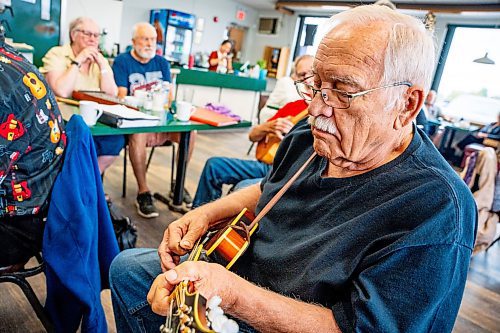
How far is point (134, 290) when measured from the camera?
3.69ft

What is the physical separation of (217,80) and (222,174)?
3.55 metres

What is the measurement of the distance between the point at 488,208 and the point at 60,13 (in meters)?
4.71

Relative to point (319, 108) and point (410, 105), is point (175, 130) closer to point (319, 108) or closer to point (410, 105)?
point (319, 108)

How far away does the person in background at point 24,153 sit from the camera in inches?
40.7

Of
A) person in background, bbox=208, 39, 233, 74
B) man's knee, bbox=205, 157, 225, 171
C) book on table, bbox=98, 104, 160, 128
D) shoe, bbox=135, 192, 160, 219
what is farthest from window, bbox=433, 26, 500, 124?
book on table, bbox=98, 104, 160, 128

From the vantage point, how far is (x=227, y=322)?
2.04ft

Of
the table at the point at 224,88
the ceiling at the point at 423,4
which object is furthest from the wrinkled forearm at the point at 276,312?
the ceiling at the point at 423,4

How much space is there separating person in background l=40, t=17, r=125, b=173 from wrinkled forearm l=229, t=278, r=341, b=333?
5.95 feet

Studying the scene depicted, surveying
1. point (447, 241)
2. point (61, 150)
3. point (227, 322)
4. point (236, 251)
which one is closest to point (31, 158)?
point (61, 150)

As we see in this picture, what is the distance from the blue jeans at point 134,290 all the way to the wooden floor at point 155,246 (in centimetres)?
58

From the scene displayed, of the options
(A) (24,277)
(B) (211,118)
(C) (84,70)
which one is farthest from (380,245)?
(C) (84,70)

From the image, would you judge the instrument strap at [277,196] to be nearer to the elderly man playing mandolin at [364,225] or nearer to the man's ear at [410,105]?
the elderly man playing mandolin at [364,225]

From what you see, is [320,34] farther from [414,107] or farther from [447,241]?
[447,241]

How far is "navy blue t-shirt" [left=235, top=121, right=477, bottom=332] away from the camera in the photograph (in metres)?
0.72
